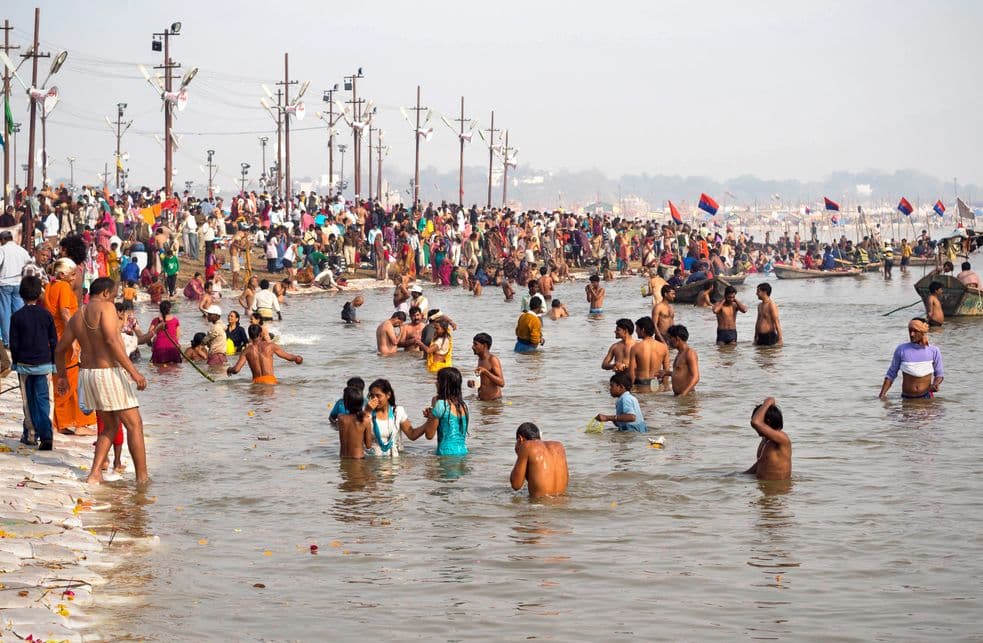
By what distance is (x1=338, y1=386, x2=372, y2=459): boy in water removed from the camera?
12.8 metres

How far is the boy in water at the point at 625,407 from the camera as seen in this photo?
14.6 m

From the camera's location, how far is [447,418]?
42.6 feet

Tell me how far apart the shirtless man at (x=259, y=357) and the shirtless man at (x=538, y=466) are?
25.5 feet

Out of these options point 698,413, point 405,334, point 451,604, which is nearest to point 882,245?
point 405,334

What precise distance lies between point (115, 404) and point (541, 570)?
3810 millimetres

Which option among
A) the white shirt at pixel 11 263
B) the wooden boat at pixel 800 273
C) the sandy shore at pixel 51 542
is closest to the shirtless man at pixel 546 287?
the white shirt at pixel 11 263

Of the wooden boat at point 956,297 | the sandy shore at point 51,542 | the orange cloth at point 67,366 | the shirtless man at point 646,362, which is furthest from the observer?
the wooden boat at point 956,297

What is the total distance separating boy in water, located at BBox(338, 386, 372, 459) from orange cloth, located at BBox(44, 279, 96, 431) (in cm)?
261

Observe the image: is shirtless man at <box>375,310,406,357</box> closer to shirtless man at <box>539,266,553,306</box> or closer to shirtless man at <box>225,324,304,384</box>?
shirtless man at <box>225,324,304,384</box>

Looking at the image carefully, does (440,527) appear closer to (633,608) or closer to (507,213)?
(633,608)

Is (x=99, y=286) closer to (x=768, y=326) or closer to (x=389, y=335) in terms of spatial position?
(x=389, y=335)

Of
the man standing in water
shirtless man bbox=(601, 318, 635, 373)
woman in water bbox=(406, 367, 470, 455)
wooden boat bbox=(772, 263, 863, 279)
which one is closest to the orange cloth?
woman in water bbox=(406, 367, 470, 455)

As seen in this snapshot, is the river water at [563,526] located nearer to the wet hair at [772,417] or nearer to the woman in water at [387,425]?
the woman in water at [387,425]

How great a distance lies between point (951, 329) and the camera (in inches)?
1175
